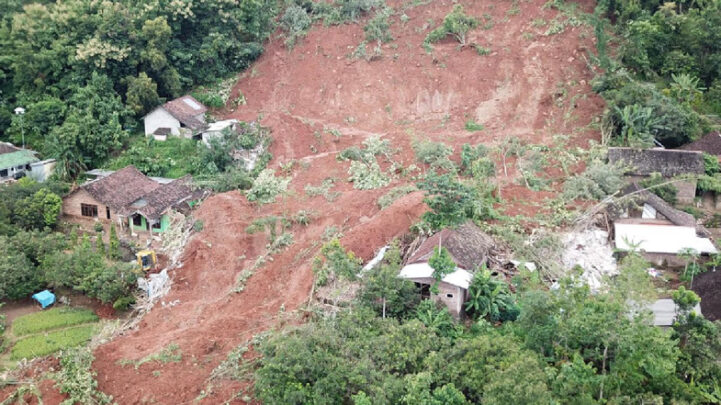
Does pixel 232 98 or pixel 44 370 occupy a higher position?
pixel 232 98

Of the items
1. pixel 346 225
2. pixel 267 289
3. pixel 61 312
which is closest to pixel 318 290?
pixel 267 289

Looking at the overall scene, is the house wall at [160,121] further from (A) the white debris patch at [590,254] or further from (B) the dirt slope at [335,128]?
(A) the white debris patch at [590,254]

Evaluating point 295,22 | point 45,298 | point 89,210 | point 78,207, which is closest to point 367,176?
point 89,210

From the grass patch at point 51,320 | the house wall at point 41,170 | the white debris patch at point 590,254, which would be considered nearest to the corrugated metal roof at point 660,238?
the white debris patch at point 590,254

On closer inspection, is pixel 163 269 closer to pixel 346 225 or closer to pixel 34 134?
pixel 346 225

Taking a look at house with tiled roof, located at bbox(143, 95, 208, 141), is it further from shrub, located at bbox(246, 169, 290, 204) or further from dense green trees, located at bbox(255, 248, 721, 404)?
dense green trees, located at bbox(255, 248, 721, 404)

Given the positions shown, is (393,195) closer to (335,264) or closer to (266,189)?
(266,189)
